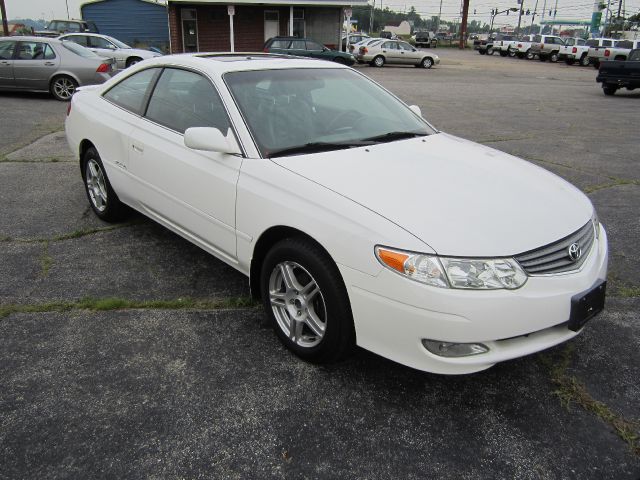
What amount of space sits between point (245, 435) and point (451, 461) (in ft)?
2.99

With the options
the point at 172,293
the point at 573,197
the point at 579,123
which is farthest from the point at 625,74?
the point at 172,293

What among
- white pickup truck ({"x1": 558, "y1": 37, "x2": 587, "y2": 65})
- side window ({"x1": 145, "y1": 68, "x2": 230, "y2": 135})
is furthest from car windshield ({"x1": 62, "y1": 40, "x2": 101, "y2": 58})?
white pickup truck ({"x1": 558, "y1": 37, "x2": 587, "y2": 65})

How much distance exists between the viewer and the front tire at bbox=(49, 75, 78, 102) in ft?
42.5

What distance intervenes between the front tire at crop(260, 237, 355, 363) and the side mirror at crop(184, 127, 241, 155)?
67 centimetres

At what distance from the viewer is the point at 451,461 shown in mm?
2340

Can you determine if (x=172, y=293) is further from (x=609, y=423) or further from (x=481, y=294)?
(x=609, y=423)

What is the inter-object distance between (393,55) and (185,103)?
2769cm

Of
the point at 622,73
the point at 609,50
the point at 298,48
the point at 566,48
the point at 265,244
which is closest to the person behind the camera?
the point at 265,244

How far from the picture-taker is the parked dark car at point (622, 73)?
1680 cm

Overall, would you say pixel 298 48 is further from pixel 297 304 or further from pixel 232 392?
pixel 232 392

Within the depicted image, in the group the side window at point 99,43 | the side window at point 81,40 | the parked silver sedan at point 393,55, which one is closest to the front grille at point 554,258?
the side window at point 99,43

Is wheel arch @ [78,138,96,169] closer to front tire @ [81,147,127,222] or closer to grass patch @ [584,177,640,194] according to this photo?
front tire @ [81,147,127,222]

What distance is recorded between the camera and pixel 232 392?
274 cm

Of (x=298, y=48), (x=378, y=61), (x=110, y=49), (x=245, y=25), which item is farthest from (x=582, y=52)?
(x=110, y=49)
